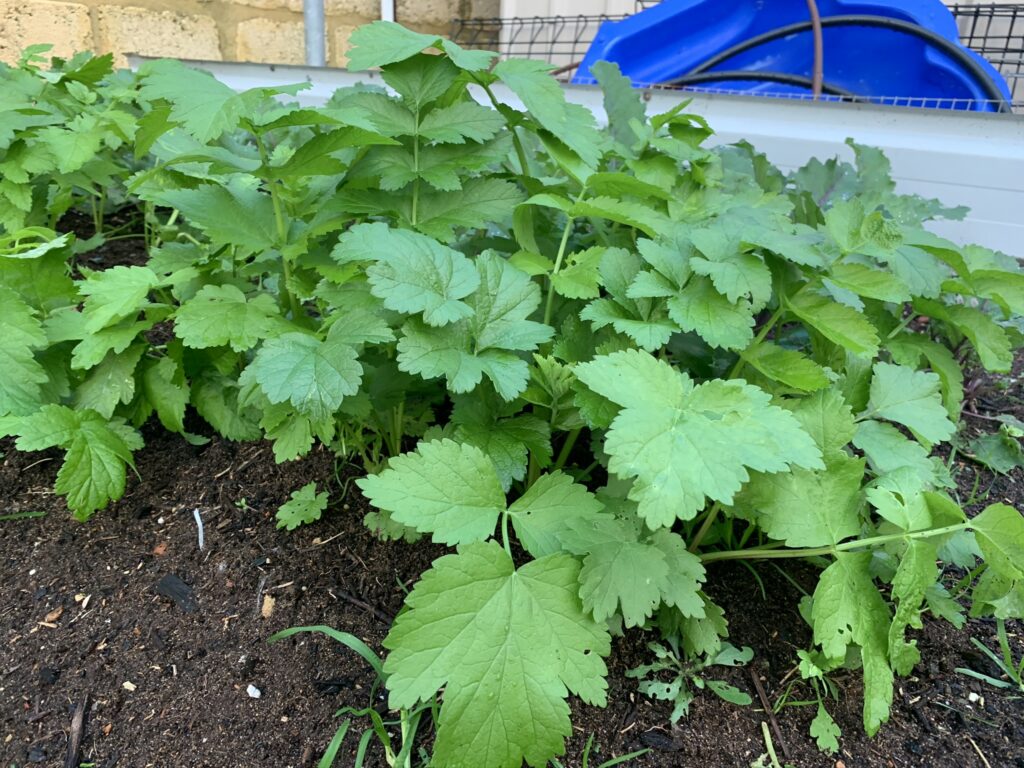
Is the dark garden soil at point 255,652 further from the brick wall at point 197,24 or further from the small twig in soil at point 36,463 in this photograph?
the brick wall at point 197,24

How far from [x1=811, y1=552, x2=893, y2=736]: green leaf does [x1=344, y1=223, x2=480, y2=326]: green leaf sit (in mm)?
546

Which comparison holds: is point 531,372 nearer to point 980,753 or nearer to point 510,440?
point 510,440

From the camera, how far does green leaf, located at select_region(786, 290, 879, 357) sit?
0.95m

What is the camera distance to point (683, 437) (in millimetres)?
733

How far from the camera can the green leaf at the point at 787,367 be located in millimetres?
927

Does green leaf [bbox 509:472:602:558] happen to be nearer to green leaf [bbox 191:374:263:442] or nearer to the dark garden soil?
the dark garden soil

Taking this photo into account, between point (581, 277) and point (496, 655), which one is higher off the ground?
point (581, 277)

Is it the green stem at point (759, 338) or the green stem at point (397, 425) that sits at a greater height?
the green stem at point (759, 338)

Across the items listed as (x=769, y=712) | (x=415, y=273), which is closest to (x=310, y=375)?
(x=415, y=273)

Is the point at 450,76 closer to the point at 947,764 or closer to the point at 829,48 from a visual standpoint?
the point at 947,764

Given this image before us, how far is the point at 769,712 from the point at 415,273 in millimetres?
728

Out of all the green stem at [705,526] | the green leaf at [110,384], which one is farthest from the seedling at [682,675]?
the green leaf at [110,384]

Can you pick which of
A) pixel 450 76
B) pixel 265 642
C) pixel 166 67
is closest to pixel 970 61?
pixel 450 76

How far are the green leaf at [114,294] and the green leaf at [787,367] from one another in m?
0.94
